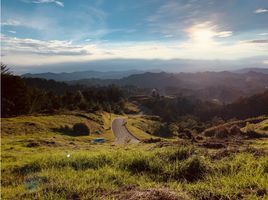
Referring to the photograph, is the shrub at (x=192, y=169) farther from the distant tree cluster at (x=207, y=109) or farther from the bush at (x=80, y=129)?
the distant tree cluster at (x=207, y=109)

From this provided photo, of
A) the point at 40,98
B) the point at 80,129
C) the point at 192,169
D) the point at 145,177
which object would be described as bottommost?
the point at 80,129

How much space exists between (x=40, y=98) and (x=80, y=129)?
29.0 metres

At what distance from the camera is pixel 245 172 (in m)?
6.71

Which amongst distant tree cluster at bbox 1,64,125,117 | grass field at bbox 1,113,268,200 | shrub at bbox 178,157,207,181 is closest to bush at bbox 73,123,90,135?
distant tree cluster at bbox 1,64,125,117

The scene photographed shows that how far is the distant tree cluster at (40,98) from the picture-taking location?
56531 millimetres

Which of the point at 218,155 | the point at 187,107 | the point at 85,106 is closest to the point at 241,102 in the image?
the point at 187,107

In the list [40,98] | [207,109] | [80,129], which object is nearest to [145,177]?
[80,129]

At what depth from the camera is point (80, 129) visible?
6019 cm

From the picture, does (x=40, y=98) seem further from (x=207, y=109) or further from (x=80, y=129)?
(x=207, y=109)

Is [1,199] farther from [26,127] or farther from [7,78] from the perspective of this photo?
[7,78]

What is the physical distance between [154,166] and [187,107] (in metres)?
150

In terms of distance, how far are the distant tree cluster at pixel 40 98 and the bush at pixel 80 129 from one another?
1245cm

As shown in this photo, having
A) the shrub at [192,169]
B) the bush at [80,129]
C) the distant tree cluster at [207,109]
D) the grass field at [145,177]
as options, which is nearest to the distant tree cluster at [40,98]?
the bush at [80,129]

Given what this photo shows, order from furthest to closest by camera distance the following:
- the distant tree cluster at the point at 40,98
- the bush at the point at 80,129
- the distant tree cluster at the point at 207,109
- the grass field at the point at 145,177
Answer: the distant tree cluster at the point at 207,109, the bush at the point at 80,129, the distant tree cluster at the point at 40,98, the grass field at the point at 145,177
